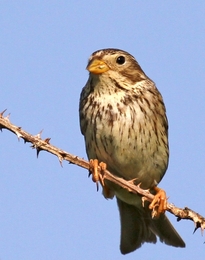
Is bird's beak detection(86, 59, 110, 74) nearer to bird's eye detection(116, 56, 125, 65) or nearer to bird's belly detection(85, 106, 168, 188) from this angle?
bird's eye detection(116, 56, 125, 65)

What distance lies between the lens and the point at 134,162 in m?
6.15

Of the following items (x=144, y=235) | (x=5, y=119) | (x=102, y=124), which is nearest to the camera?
(x=5, y=119)

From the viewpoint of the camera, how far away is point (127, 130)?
5973 millimetres

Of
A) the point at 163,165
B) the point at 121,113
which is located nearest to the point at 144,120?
the point at 121,113

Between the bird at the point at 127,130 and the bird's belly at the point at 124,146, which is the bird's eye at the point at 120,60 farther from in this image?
the bird's belly at the point at 124,146

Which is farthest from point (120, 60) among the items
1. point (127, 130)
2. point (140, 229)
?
point (140, 229)

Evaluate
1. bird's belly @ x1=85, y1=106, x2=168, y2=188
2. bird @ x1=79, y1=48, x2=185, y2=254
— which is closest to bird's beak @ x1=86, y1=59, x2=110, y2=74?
bird @ x1=79, y1=48, x2=185, y2=254

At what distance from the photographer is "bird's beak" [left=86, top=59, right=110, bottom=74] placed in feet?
19.6

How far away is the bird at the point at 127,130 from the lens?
6004 millimetres

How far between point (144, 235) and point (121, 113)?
1458mm

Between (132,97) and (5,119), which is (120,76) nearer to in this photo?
(132,97)

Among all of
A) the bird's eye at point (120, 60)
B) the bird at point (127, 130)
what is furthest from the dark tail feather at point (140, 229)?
the bird's eye at point (120, 60)

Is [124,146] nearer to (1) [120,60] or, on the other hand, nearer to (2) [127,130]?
(2) [127,130]

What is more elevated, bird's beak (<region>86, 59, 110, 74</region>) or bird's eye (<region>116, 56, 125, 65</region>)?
bird's eye (<region>116, 56, 125, 65</region>)
